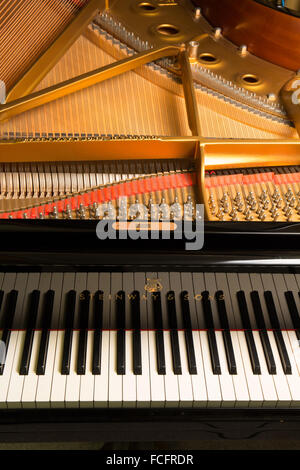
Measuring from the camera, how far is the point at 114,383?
5.98 feet

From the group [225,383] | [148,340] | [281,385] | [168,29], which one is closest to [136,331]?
[148,340]

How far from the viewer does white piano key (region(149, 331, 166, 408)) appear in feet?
5.92

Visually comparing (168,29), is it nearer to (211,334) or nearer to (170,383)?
(211,334)

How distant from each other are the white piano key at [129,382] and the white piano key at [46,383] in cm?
30

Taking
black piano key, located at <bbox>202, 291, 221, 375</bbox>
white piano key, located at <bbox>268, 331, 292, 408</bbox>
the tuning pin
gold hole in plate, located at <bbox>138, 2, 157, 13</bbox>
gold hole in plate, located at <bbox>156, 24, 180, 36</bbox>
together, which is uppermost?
gold hole in plate, located at <bbox>138, 2, 157, 13</bbox>

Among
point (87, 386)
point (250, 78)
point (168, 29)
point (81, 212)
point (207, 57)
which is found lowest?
point (87, 386)

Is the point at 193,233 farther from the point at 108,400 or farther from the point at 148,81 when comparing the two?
the point at 148,81

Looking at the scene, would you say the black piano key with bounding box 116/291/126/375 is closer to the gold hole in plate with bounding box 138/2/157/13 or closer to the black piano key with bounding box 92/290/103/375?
the black piano key with bounding box 92/290/103/375

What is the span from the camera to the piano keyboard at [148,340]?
180cm

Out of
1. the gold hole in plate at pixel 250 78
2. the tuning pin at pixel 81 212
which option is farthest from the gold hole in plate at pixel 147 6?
the tuning pin at pixel 81 212

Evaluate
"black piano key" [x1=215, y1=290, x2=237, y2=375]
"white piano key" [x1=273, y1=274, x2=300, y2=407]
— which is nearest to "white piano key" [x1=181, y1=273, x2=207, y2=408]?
"black piano key" [x1=215, y1=290, x2=237, y2=375]

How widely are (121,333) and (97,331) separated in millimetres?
100

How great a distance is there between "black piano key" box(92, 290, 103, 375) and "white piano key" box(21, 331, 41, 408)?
235 mm

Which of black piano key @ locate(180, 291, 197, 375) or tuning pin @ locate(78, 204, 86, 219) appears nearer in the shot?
black piano key @ locate(180, 291, 197, 375)
